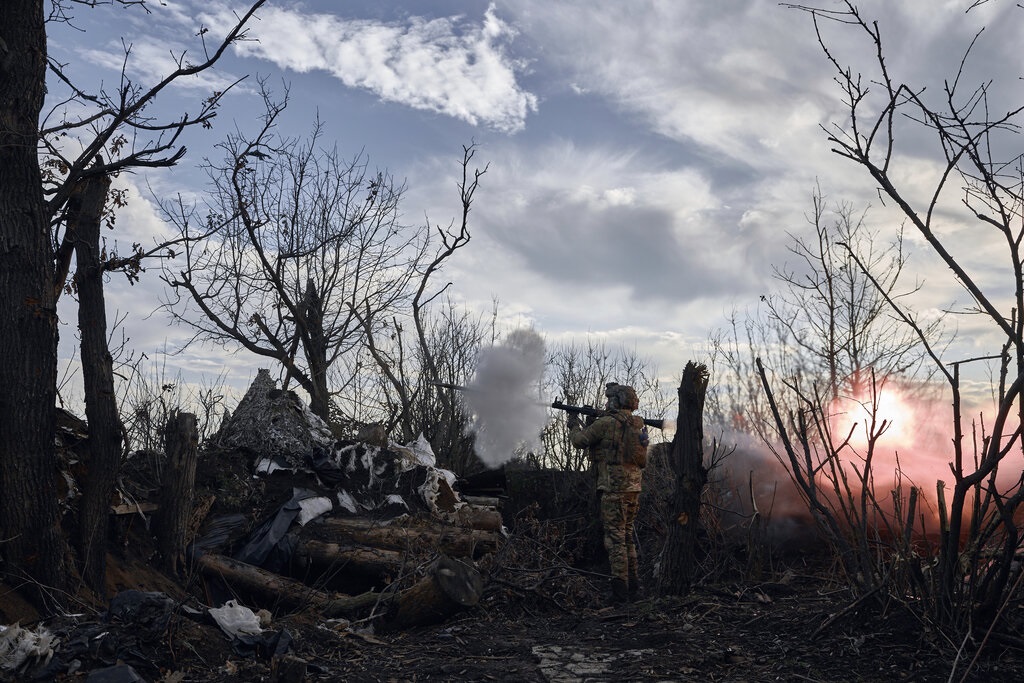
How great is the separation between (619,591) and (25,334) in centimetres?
733

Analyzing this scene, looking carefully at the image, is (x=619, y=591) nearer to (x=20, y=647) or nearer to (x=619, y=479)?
(x=619, y=479)

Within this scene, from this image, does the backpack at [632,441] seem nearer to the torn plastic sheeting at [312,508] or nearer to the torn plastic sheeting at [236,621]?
the torn plastic sheeting at [312,508]

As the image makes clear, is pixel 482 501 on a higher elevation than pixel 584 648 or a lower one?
higher

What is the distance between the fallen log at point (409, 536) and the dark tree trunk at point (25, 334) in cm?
332

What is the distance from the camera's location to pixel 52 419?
750 centimetres

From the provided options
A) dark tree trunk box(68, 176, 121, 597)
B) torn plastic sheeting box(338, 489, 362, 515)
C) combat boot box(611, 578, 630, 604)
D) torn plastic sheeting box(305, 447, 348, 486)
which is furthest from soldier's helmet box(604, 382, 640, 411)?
dark tree trunk box(68, 176, 121, 597)

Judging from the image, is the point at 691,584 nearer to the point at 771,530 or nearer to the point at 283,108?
the point at 771,530

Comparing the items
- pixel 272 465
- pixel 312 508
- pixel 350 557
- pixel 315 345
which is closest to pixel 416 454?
pixel 272 465

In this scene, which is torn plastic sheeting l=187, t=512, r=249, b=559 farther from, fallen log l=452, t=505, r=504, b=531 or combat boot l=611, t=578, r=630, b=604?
combat boot l=611, t=578, r=630, b=604

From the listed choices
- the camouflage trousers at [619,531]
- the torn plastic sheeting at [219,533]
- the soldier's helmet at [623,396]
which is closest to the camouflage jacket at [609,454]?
the camouflage trousers at [619,531]

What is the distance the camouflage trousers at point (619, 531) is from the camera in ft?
33.6

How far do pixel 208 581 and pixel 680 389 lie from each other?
5951 mm

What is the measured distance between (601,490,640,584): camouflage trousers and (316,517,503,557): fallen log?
1.51 meters

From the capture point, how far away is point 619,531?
10.3 m
